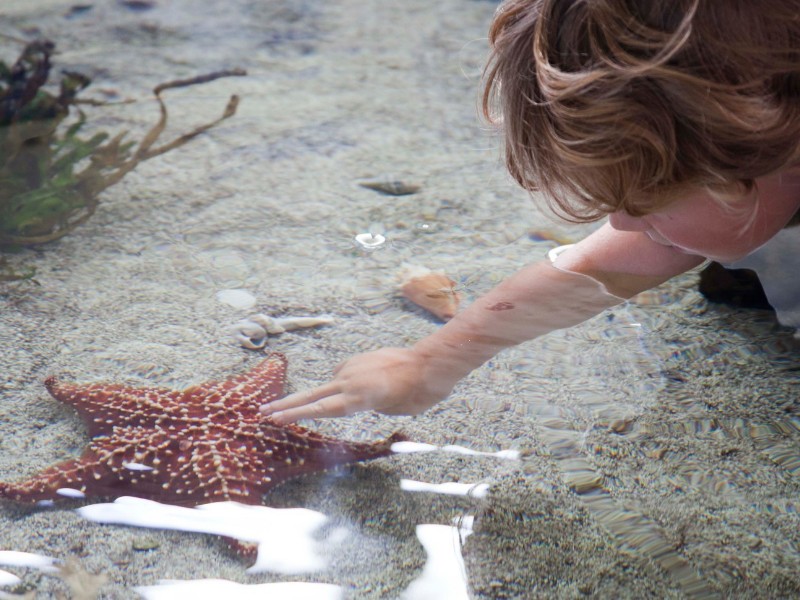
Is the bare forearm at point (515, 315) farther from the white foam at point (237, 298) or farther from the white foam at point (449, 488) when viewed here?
the white foam at point (237, 298)

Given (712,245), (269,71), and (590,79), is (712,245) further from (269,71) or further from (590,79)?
(269,71)

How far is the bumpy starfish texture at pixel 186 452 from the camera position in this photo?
1.67 meters

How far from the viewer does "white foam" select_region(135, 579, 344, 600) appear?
1511 mm

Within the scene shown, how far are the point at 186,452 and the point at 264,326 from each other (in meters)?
0.73

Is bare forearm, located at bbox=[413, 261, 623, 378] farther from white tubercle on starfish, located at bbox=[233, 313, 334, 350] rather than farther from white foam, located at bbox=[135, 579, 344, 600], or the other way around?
white foam, located at bbox=[135, 579, 344, 600]

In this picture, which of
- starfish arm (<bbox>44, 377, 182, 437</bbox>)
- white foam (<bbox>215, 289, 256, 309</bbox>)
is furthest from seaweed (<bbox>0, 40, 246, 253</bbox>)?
starfish arm (<bbox>44, 377, 182, 437</bbox>)

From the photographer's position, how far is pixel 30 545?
5.33ft

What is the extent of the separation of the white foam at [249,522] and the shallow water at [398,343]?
0.07ft

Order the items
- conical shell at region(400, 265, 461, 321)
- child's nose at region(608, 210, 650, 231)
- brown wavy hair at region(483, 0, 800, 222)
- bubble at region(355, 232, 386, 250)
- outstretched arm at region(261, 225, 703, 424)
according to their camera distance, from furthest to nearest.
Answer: bubble at region(355, 232, 386, 250) < conical shell at region(400, 265, 461, 321) < outstretched arm at region(261, 225, 703, 424) < child's nose at region(608, 210, 650, 231) < brown wavy hair at region(483, 0, 800, 222)

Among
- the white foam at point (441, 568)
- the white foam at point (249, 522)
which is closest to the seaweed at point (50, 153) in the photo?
the white foam at point (249, 522)

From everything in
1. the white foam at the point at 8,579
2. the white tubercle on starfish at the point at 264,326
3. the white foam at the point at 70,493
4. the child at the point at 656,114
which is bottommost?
the white foam at the point at 8,579

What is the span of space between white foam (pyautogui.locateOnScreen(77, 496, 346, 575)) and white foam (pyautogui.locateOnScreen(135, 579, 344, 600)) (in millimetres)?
51

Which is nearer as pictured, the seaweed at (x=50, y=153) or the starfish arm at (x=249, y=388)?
the starfish arm at (x=249, y=388)

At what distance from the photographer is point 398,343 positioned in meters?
2.30
